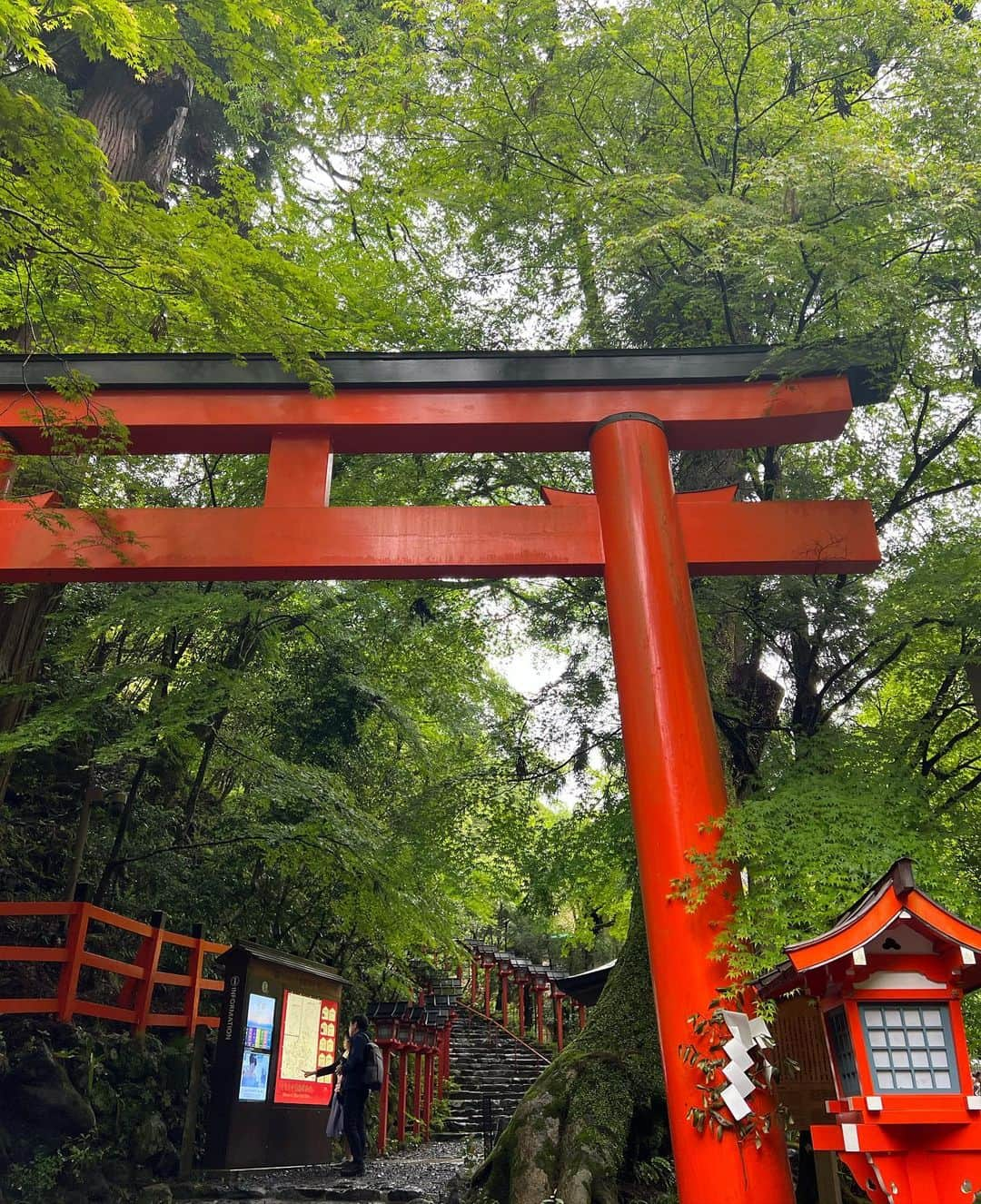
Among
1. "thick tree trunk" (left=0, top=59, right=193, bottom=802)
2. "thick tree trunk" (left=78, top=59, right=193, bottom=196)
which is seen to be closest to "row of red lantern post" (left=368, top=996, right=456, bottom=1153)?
"thick tree trunk" (left=0, top=59, right=193, bottom=802)

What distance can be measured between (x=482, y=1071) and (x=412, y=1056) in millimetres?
3169

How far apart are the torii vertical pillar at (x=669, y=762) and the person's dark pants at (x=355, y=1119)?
16.6ft

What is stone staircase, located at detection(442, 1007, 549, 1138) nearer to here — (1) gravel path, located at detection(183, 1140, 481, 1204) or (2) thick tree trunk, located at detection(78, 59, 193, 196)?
(1) gravel path, located at detection(183, 1140, 481, 1204)

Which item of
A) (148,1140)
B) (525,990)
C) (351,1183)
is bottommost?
(351,1183)

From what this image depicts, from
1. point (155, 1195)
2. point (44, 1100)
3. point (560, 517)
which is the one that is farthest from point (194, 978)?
point (560, 517)

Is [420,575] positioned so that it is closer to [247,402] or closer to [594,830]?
[247,402]

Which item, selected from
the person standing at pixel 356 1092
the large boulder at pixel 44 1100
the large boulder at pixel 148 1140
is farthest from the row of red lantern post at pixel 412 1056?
the large boulder at pixel 44 1100

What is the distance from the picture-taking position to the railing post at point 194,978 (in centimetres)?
857

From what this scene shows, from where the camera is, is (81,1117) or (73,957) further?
(81,1117)

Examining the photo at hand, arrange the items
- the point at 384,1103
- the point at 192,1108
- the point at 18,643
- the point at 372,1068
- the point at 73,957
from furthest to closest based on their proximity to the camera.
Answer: the point at 384,1103 < the point at 372,1068 < the point at 192,1108 < the point at 18,643 < the point at 73,957

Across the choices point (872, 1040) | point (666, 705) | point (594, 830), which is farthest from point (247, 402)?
point (872, 1040)

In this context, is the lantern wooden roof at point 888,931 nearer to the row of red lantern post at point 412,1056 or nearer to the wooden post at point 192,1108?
the wooden post at point 192,1108

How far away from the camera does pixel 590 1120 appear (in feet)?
17.6

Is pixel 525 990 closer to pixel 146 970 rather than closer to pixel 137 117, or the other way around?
pixel 146 970
